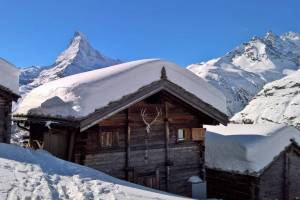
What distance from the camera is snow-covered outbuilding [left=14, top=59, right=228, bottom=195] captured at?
1383 cm

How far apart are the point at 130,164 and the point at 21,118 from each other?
14.7 feet

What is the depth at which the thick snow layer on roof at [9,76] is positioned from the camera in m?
15.2

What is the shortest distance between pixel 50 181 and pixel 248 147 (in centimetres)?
1250

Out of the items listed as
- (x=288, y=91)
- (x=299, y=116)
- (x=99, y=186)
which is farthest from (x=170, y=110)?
(x=288, y=91)

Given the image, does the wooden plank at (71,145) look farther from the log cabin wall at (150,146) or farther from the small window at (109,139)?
the small window at (109,139)

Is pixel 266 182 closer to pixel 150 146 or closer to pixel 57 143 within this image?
pixel 150 146

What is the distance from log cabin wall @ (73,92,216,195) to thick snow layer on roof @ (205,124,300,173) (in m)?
2.73

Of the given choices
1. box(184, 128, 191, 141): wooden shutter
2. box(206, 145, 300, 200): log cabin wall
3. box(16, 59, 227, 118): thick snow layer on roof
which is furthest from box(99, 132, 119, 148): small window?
box(206, 145, 300, 200): log cabin wall

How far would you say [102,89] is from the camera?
13.8 meters

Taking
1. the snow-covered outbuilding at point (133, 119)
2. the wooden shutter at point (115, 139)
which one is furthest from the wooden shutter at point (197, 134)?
the wooden shutter at point (115, 139)

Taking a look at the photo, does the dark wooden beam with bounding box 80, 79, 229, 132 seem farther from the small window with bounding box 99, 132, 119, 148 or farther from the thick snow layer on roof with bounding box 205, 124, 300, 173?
the thick snow layer on roof with bounding box 205, 124, 300, 173

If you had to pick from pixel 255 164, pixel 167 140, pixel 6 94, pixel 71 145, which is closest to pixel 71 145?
pixel 71 145

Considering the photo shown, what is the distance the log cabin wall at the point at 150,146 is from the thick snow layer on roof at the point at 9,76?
3253mm

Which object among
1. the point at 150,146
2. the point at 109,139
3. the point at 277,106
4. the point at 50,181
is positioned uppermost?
the point at 277,106
